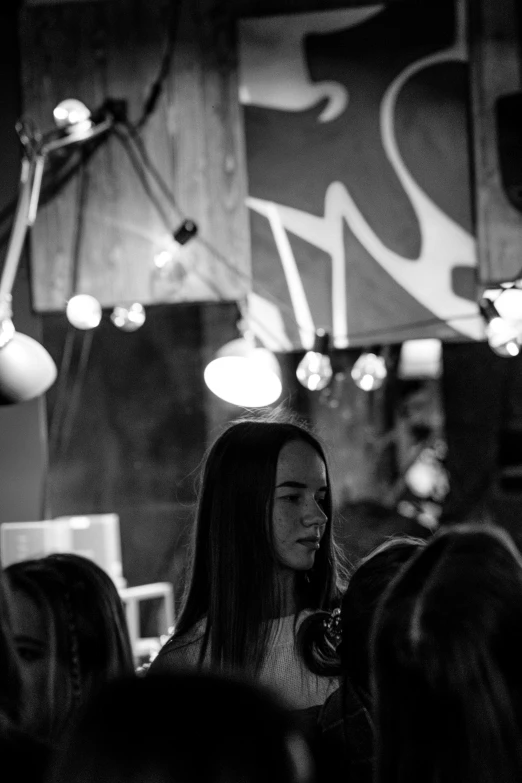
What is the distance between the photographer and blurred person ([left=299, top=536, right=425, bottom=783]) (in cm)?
152

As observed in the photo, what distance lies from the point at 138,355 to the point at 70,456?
0.55m

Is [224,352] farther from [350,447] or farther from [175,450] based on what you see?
[350,447]

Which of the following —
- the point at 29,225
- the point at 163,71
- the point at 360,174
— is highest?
the point at 163,71

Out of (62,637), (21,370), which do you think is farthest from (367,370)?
(62,637)

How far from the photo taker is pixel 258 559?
207 cm

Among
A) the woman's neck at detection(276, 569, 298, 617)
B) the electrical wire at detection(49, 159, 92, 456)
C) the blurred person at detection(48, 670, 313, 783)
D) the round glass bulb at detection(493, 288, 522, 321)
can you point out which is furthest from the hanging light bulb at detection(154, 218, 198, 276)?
the blurred person at detection(48, 670, 313, 783)

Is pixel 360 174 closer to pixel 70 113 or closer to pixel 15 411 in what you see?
pixel 70 113

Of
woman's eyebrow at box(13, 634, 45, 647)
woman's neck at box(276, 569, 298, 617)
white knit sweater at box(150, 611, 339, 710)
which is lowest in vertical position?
white knit sweater at box(150, 611, 339, 710)

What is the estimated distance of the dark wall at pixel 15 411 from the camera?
462 cm

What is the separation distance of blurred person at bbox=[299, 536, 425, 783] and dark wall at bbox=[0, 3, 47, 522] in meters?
3.09

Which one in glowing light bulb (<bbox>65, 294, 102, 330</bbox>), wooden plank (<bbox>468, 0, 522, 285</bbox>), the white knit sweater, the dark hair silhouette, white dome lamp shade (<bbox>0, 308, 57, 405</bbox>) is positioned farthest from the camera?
wooden plank (<bbox>468, 0, 522, 285</bbox>)

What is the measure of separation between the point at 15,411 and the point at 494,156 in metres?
2.34

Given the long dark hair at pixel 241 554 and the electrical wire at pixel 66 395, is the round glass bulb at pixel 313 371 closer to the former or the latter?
the electrical wire at pixel 66 395

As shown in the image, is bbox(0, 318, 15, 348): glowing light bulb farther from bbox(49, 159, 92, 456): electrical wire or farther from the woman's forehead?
bbox(49, 159, 92, 456): electrical wire
